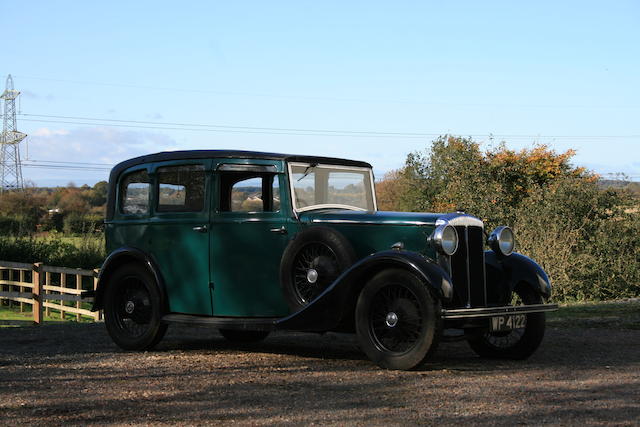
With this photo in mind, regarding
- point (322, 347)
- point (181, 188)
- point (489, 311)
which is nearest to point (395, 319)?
point (489, 311)

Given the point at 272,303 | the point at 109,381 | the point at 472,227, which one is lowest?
the point at 109,381

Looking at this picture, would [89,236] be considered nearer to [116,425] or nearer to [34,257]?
[34,257]

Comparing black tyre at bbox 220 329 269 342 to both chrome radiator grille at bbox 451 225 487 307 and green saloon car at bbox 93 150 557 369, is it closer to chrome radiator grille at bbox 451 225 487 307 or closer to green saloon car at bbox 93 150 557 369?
green saloon car at bbox 93 150 557 369

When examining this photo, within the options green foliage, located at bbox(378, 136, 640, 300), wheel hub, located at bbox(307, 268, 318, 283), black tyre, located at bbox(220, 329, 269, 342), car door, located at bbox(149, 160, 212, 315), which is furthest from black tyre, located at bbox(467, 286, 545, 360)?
green foliage, located at bbox(378, 136, 640, 300)

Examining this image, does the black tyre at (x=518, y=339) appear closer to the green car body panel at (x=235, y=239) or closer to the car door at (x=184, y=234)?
the green car body panel at (x=235, y=239)

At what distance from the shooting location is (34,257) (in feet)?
99.1

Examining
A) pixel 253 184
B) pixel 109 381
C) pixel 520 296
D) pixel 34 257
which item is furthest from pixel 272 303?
pixel 34 257

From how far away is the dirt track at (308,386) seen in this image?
5449 millimetres

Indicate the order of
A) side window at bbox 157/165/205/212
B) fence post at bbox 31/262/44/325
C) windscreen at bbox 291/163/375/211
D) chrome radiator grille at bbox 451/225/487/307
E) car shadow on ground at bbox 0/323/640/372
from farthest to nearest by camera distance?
fence post at bbox 31/262/44/325, side window at bbox 157/165/205/212, windscreen at bbox 291/163/375/211, car shadow on ground at bbox 0/323/640/372, chrome radiator grille at bbox 451/225/487/307

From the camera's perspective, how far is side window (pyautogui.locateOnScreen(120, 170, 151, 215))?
30.7 feet

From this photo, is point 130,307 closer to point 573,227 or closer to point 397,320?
point 397,320

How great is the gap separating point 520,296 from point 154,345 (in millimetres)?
4016

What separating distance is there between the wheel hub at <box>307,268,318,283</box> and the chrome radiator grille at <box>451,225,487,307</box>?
131 cm

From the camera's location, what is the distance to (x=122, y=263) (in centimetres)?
942
